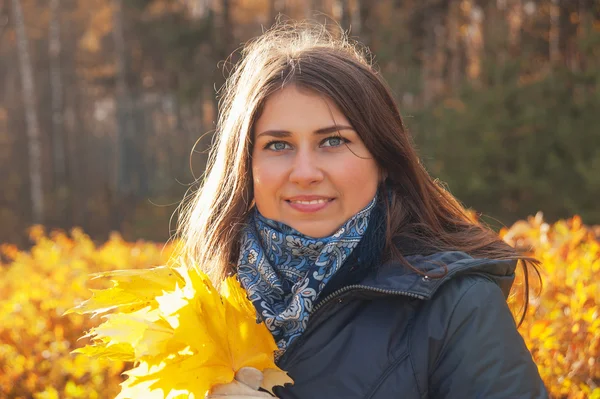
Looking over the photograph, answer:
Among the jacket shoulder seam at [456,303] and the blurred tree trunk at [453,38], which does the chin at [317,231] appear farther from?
the blurred tree trunk at [453,38]

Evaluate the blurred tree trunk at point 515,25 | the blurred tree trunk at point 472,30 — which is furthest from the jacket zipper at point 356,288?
the blurred tree trunk at point 472,30

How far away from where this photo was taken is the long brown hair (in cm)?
203

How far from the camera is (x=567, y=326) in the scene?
2818 mm

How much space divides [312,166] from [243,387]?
2.06ft

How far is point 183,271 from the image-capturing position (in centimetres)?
194

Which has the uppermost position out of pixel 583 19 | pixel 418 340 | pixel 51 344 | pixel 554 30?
pixel 554 30

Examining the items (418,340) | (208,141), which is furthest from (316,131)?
(208,141)

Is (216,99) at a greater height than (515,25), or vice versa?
(515,25)

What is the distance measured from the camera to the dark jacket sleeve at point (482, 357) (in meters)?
1.62

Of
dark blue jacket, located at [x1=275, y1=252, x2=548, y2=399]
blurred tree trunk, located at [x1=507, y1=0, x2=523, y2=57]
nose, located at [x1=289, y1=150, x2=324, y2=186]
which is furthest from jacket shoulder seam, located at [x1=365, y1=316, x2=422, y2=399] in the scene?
blurred tree trunk, located at [x1=507, y1=0, x2=523, y2=57]

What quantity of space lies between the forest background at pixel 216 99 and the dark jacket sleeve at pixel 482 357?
3949mm

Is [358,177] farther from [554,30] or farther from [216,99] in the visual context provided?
[554,30]

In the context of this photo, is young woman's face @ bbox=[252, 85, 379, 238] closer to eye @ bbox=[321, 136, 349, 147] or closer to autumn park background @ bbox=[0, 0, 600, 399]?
eye @ bbox=[321, 136, 349, 147]

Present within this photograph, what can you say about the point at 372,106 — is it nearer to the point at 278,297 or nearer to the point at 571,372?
the point at 278,297
